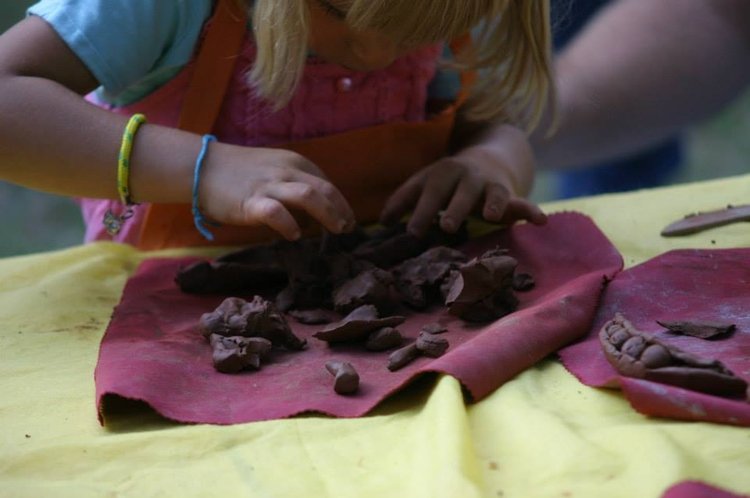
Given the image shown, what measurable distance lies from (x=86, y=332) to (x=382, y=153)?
2.10 feet

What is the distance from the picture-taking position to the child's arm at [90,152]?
1.36 metres

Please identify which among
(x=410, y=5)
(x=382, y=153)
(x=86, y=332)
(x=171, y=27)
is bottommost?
(x=86, y=332)

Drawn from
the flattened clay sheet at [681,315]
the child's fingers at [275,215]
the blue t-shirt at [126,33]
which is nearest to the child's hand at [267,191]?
Result: the child's fingers at [275,215]

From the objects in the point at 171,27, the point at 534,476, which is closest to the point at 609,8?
the point at 171,27

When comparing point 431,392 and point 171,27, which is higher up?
point 171,27

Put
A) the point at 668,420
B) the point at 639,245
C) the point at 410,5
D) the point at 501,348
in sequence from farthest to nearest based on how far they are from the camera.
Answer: the point at 639,245 < the point at 410,5 < the point at 501,348 < the point at 668,420

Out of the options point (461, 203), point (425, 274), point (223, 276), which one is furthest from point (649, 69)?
point (223, 276)

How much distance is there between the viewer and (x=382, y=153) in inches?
68.7

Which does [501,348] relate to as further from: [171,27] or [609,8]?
[609,8]

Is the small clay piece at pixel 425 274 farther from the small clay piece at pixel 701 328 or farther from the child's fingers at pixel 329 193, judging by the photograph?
the small clay piece at pixel 701 328

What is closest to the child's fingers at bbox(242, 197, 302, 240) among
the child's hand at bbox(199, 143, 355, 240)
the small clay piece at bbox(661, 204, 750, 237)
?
the child's hand at bbox(199, 143, 355, 240)

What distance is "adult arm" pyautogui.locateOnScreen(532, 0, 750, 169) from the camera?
7.53 feet

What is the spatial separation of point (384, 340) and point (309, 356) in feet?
0.30

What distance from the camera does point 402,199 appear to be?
1.64m
